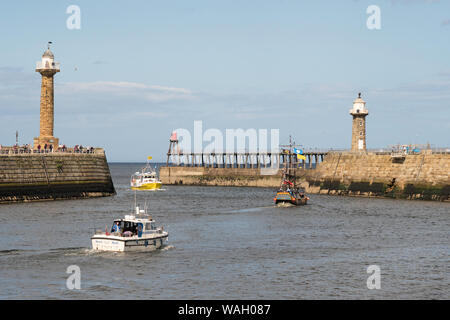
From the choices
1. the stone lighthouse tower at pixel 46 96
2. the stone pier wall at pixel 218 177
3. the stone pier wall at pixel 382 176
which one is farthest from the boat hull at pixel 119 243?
the stone pier wall at pixel 218 177

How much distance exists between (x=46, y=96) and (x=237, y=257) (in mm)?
65862

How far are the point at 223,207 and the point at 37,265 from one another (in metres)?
48.5

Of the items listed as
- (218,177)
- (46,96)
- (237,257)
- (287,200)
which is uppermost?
(46,96)

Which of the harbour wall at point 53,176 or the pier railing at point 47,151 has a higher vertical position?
the pier railing at point 47,151

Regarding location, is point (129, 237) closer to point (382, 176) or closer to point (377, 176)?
point (382, 176)

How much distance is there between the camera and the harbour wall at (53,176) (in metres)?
85.1

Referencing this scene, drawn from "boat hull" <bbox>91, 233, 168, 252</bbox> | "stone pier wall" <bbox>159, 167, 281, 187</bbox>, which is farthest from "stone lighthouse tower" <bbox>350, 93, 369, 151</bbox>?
"boat hull" <bbox>91, 233, 168, 252</bbox>

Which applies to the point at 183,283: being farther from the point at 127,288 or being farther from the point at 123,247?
the point at 123,247

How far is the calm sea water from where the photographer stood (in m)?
36.1

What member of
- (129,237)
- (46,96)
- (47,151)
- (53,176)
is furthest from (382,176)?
(129,237)

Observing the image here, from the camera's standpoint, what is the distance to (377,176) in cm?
10481

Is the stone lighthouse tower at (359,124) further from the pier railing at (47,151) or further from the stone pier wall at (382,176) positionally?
the pier railing at (47,151)

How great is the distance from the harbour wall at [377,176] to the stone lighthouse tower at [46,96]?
48111 mm

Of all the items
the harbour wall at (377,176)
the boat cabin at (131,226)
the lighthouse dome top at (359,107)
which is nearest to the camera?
the boat cabin at (131,226)
